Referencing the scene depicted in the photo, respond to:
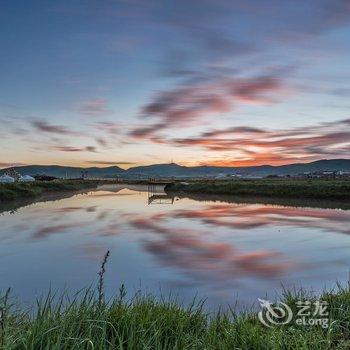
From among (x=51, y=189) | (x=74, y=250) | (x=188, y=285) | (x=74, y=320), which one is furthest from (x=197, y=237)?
(x=51, y=189)

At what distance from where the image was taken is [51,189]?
79.5 meters

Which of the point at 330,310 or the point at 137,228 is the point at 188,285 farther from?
the point at 137,228

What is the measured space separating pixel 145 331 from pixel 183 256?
36.4 ft

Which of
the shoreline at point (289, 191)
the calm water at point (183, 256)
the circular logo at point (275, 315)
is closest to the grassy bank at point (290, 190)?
the shoreline at point (289, 191)

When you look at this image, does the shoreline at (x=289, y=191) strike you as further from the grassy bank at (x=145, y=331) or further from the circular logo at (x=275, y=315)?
the grassy bank at (x=145, y=331)

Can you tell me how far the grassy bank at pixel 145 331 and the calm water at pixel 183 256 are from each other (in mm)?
3236

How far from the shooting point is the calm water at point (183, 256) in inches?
469

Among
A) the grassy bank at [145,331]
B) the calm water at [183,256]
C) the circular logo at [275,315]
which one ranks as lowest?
the calm water at [183,256]

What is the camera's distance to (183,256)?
16344mm

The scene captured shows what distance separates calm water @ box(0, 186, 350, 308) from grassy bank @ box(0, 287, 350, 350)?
324 cm

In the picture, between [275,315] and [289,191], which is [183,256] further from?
[289,191]

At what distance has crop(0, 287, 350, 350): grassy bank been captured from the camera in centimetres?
462

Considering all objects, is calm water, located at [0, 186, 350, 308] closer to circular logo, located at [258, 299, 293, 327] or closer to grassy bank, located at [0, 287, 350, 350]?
circular logo, located at [258, 299, 293, 327]

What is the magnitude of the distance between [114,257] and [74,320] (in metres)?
11.3
